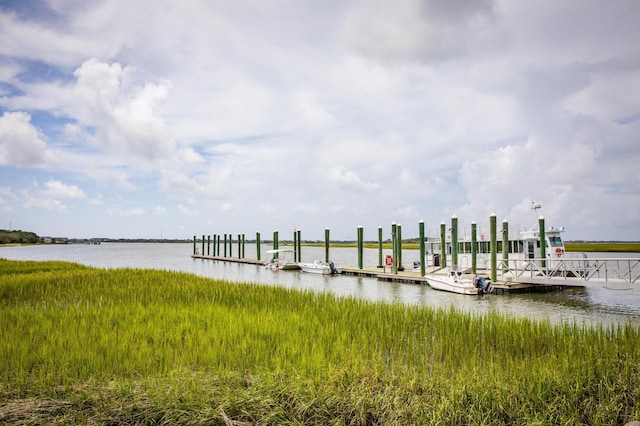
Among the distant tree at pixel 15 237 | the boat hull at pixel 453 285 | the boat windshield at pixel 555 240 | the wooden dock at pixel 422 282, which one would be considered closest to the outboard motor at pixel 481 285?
the boat hull at pixel 453 285

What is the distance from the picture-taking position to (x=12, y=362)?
6.38 m

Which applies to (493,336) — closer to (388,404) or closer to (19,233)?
(388,404)

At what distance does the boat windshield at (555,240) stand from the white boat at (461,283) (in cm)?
584

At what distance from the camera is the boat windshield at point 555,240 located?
78.4 ft

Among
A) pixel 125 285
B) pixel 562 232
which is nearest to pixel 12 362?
pixel 125 285

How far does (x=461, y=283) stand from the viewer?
70.1 feet

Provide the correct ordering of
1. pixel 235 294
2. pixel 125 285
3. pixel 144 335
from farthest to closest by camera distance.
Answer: pixel 125 285 < pixel 235 294 < pixel 144 335

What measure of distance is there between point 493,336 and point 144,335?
704 centimetres

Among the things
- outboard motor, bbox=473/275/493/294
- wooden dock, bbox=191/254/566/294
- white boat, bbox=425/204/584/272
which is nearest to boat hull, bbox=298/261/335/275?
wooden dock, bbox=191/254/566/294

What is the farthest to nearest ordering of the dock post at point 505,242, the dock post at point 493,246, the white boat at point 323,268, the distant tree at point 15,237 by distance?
the distant tree at point 15,237, the white boat at point 323,268, the dock post at point 505,242, the dock post at point 493,246

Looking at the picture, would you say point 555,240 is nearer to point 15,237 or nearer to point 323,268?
point 323,268

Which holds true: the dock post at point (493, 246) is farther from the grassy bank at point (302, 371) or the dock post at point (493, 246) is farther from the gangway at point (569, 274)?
the grassy bank at point (302, 371)

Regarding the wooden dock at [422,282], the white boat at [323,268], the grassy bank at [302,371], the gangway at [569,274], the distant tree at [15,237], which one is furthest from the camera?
the distant tree at [15,237]

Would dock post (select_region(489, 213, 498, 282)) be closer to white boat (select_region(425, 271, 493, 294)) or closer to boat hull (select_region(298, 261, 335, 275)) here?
white boat (select_region(425, 271, 493, 294))
